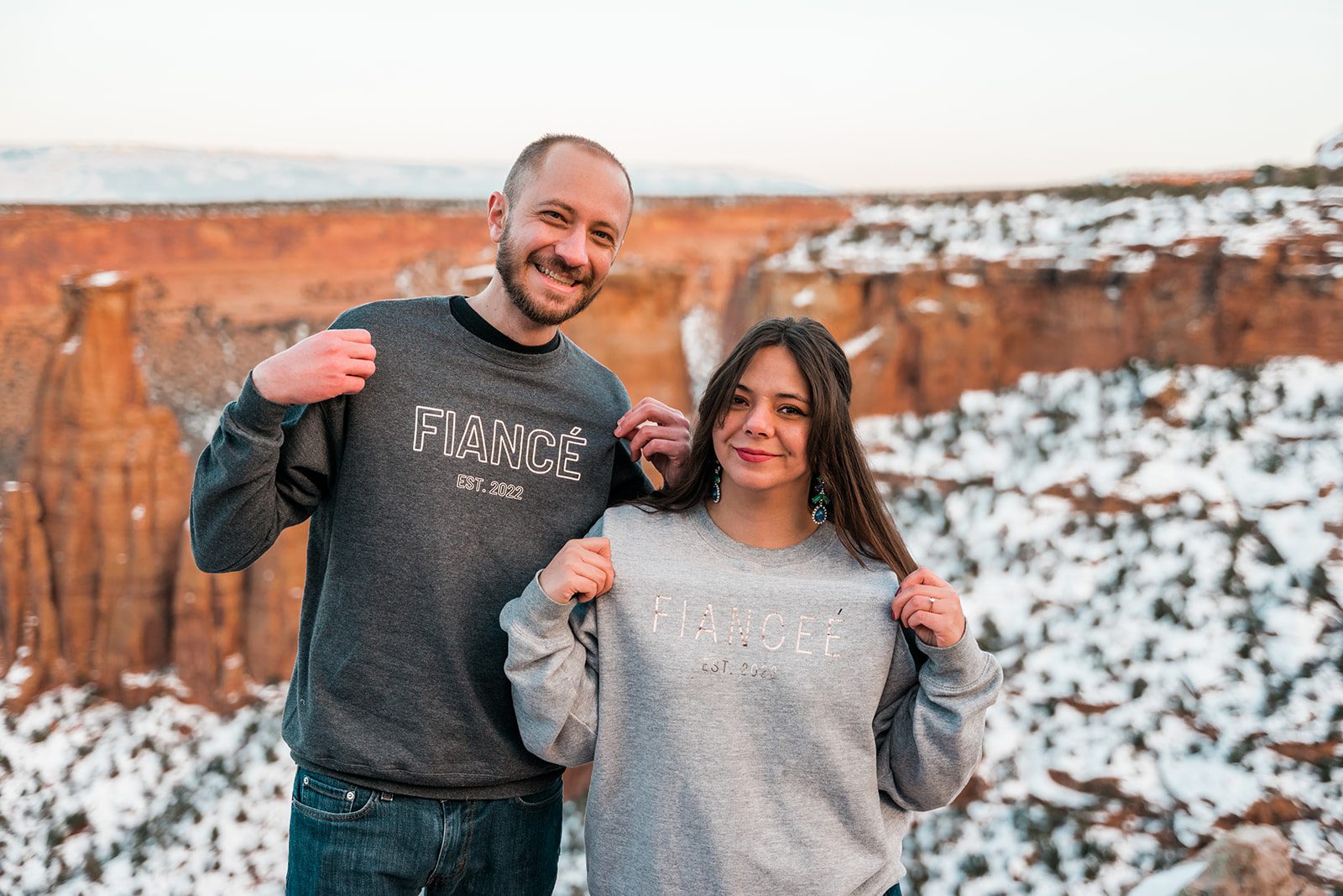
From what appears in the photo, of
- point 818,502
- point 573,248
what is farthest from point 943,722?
point 573,248

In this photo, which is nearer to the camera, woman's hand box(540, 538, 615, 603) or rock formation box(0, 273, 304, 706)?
woman's hand box(540, 538, 615, 603)


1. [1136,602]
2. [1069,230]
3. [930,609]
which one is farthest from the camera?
[1069,230]

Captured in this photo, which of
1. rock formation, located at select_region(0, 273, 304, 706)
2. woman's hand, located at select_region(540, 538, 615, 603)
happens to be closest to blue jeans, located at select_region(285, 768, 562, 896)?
woman's hand, located at select_region(540, 538, 615, 603)

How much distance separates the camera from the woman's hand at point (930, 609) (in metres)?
2.25

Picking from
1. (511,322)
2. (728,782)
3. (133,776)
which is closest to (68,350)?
(133,776)

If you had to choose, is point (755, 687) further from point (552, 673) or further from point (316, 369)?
point (316, 369)

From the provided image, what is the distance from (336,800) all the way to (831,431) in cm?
169

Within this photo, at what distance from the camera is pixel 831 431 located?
8.38 feet

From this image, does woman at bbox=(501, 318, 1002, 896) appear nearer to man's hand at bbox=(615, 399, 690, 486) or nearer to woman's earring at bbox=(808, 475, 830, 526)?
woman's earring at bbox=(808, 475, 830, 526)

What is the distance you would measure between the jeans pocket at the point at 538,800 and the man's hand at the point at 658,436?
1005 mm

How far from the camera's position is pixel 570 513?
2.76 meters

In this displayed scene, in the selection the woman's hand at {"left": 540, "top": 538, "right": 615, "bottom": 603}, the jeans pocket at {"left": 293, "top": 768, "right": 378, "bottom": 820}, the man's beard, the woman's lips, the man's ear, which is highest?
the man's ear

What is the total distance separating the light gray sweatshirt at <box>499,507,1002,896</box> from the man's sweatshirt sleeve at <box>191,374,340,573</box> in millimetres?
716

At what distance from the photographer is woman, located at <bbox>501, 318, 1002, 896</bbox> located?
2336 millimetres
